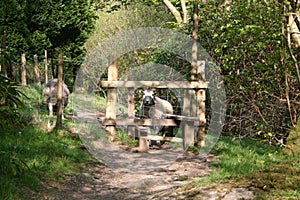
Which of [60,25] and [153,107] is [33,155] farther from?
[60,25]

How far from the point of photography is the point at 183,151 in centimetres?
862

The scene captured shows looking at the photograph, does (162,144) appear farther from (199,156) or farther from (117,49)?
(117,49)

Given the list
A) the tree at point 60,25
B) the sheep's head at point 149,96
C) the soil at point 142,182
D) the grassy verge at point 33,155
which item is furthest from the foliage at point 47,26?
the soil at point 142,182

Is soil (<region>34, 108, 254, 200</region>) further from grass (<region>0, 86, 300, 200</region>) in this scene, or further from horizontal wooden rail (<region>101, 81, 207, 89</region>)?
horizontal wooden rail (<region>101, 81, 207, 89</region>)

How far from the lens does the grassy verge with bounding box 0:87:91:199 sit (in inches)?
191

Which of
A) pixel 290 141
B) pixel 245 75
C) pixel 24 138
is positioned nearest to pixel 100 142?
pixel 24 138

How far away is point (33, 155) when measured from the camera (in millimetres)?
6367

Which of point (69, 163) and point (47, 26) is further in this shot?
point (47, 26)

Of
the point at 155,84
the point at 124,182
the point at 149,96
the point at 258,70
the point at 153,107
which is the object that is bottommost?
the point at 124,182

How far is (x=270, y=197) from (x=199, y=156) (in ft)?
14.9

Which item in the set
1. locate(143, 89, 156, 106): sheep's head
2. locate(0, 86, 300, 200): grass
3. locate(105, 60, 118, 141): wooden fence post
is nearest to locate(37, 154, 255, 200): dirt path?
locate(0, 86, 300, 200): grass

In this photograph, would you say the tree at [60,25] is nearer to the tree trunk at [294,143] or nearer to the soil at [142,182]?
the soil at [142,182]

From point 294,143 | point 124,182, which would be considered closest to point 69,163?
point 124,182

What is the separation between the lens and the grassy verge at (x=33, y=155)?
15.9 feet
